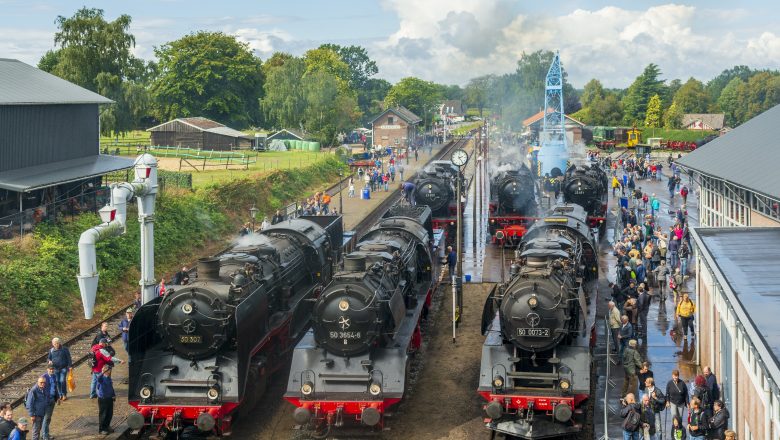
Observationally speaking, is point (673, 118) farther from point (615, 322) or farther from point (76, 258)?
point (615, 322)

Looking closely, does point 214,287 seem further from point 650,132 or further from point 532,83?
point 532,83

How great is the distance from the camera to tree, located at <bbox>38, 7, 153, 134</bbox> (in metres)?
59.8

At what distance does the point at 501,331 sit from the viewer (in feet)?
53.6

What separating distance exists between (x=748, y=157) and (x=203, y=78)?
6580 cm

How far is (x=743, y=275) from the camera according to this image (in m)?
15.8

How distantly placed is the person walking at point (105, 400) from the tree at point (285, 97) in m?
68.1

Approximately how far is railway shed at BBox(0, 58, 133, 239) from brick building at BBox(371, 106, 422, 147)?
58.4m

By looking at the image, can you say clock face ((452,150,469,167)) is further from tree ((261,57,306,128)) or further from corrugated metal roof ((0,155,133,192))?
tree ((261,57,306,128))

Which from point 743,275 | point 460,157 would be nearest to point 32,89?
point 460,157

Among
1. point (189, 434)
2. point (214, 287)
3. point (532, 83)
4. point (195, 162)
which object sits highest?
point (532, 83)

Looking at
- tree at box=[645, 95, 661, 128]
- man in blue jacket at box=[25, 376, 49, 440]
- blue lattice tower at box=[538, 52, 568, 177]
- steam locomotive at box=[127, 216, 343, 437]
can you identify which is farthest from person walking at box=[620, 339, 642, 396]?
tree at box=[645, 95, 661, 128]

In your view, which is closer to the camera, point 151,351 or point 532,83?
point 151,351

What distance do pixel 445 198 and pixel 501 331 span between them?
1887 cm

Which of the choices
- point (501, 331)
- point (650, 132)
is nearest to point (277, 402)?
point (501, 331)
